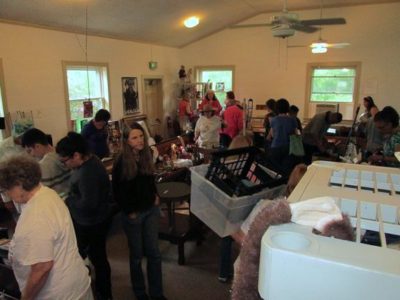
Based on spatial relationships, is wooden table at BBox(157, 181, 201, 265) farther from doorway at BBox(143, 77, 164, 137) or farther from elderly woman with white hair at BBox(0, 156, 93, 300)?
doorway at BBox(143, 77, 164, 137)

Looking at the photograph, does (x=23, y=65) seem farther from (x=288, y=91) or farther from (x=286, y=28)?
(x=288, y=91)

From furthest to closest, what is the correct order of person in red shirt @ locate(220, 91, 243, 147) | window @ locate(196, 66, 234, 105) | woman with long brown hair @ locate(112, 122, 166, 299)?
window @ locate(196, 66, 234, 105)
person in red shirt @ locate(220, 91, 243, 147)
woman with long brown hair @ locate(112, 122, 166, 299)

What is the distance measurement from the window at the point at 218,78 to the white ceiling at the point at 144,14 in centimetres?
91

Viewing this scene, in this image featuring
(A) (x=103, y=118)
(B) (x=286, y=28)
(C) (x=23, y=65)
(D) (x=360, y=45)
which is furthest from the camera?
(D) (x=360, y=45)

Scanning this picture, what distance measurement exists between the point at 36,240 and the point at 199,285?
5.90 ft

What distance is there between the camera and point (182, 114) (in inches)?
325

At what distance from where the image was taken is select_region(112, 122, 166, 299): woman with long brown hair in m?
2.26

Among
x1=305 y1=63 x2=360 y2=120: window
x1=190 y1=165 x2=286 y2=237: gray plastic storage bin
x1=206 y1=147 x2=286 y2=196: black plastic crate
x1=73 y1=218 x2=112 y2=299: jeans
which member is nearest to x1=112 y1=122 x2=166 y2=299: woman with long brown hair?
x1=73 y1=218 x2=112 y2=299: jeans

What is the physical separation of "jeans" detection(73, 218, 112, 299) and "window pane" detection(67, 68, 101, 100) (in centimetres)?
374

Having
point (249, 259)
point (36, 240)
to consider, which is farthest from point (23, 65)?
point (249, 259)

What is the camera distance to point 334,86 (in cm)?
777

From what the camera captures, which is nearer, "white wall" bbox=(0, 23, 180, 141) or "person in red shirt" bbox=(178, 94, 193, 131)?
"white wall" bbox=(0, 23, 180, 141)

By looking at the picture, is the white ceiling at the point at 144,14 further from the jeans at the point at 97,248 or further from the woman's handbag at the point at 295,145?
the jeans at the point at 97,248

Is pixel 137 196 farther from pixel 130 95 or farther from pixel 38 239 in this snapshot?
pixel 130 95
